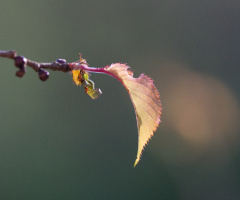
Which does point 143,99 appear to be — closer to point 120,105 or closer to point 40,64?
point 40,64

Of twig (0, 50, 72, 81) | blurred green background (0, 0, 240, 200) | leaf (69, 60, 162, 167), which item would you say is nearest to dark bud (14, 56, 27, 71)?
twig (0, 50, 72, 81)

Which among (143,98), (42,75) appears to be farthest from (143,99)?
(42,75)

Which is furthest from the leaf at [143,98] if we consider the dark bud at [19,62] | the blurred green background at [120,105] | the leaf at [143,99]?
the blurred green background at [120,105]

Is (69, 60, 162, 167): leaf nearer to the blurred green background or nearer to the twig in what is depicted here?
the twig

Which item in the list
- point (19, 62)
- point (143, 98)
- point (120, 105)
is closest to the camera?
point (19, 62)

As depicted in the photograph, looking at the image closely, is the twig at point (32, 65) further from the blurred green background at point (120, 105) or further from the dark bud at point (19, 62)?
the blurred green background at point (120, 105)
